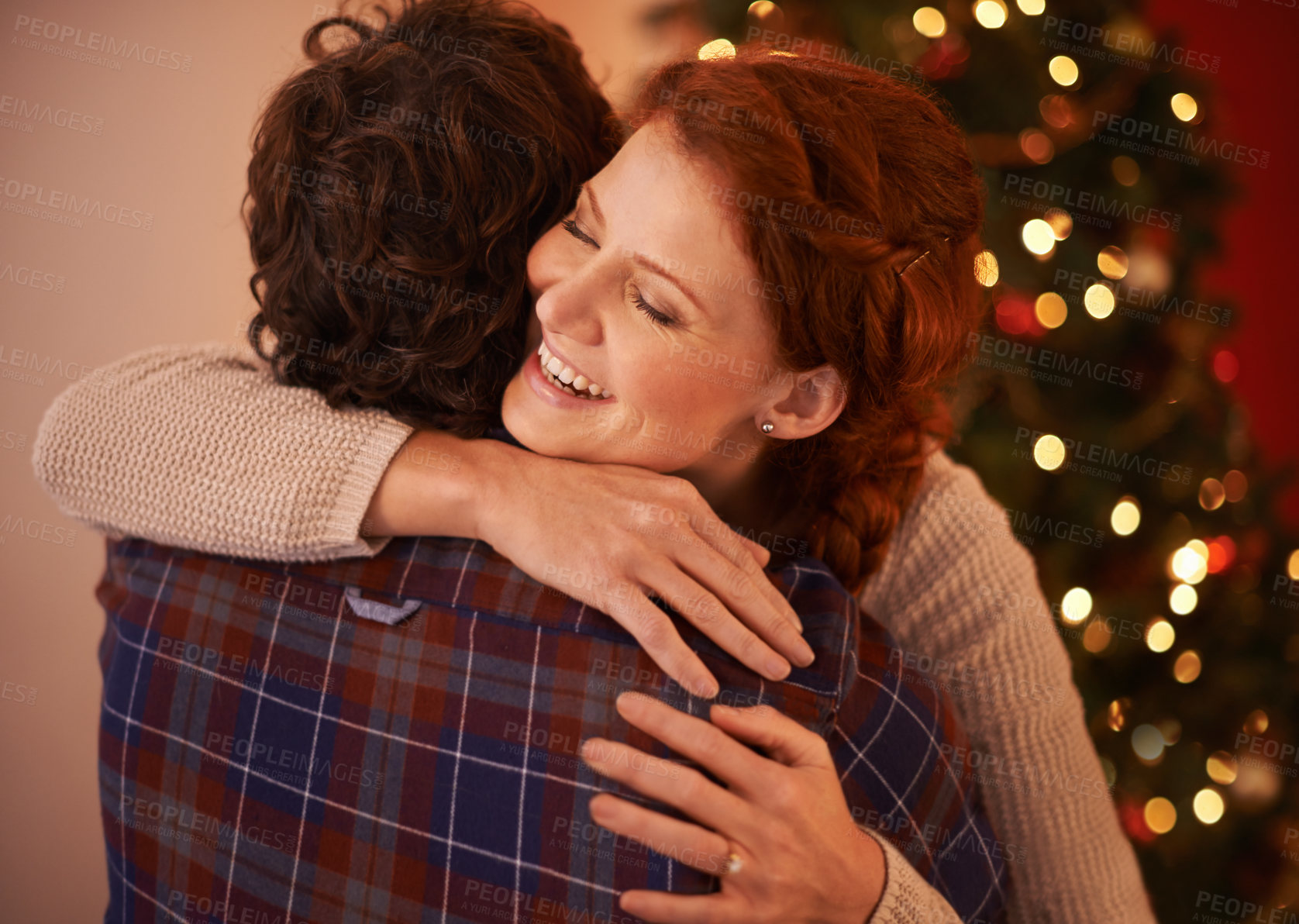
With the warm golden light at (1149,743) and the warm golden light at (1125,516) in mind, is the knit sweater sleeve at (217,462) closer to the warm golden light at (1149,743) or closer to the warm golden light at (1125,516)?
the warm golden light at (1125,516)

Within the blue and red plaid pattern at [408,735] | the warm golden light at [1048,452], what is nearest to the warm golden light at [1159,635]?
the warm golden light at [1048,452]

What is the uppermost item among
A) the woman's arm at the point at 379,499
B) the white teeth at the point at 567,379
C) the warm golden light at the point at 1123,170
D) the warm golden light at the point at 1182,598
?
the warm golden light at the point at 1123,170

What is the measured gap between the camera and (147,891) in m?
0.98

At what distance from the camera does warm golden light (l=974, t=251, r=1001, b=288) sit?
1158mm

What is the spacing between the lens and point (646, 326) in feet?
3.05

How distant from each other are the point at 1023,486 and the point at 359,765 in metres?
1.30

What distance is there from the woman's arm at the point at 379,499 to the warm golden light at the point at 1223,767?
1510 mm

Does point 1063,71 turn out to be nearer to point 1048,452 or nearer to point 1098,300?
point 1098,300

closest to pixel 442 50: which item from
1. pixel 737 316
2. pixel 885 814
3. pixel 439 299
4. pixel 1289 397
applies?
pixel 439 299

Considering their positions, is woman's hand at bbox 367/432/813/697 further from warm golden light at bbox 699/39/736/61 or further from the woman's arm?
warm golden light at bbox 699/39/736/61

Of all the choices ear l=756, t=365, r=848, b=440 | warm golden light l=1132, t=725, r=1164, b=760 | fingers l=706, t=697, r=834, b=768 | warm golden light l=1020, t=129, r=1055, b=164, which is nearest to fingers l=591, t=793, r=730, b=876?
fingers l=706, t=697, r=834, b=768

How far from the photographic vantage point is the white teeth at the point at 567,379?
99 centimetres

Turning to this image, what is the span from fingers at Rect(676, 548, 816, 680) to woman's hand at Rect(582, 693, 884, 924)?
0.07 meters

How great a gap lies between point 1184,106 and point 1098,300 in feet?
1.30
